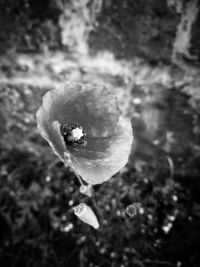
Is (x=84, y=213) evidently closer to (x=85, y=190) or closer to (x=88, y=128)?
(x=85, y=190)

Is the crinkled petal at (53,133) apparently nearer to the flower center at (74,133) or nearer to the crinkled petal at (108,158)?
the crinkled petal at (108,158)

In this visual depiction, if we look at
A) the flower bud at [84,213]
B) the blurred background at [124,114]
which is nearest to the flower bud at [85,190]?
the flower bud at [84,213]

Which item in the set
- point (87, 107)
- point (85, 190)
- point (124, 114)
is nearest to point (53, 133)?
point (87, 107)

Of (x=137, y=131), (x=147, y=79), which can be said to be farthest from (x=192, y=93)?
(x=137, y=131)

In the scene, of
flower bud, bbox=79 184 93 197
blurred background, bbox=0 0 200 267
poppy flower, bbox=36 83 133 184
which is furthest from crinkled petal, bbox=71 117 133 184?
blurred background, bbox=0 0 200 267

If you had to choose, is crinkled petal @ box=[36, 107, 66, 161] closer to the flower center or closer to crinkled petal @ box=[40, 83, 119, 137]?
crinkled petal @ box=[40, 83, 119, 137]

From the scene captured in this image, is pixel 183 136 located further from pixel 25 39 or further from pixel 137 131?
pixel 25 39
